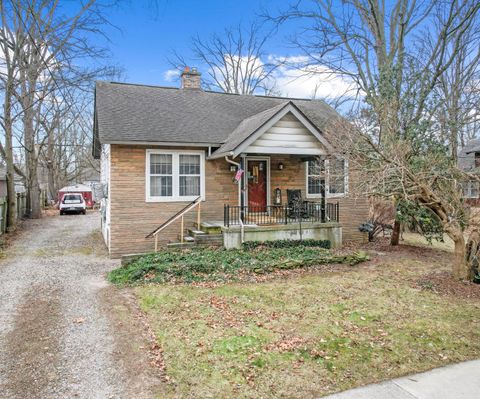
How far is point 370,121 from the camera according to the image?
11.4m

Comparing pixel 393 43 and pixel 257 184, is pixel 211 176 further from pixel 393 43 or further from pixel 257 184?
pixel 393 43

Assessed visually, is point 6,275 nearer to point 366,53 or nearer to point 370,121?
point 370,121

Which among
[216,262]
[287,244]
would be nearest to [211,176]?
[287,244]

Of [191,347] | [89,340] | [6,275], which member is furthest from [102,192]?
[191,347]

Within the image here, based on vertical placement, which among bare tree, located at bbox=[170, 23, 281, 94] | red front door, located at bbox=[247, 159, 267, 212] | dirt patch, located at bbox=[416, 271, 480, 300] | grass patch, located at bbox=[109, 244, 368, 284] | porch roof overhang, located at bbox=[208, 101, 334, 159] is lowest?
dirt patch, located at bbox=[416, 271, 480, 300]

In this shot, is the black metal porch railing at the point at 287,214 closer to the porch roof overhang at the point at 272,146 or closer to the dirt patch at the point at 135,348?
the porch roof overhang at the point at 272,146

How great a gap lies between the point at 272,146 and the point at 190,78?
677 cm

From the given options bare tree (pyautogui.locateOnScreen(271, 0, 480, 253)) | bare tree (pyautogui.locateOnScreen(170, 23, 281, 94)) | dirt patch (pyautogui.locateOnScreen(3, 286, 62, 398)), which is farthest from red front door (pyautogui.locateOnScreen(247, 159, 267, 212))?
bare tree (pyautogui.locateOnScreen(170, 23, 281, 94))

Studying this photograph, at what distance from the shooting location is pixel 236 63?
3303cm

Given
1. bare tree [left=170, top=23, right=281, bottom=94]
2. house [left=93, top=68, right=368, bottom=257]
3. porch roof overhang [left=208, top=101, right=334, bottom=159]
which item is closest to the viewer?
porch roof overhang [left=208, top=101, right=334, bottom=159]

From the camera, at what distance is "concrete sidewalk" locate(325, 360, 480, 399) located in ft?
12.6

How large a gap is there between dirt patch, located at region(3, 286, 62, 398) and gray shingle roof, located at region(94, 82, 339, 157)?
579cm

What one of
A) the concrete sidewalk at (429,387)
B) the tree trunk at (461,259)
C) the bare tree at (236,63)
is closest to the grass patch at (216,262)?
the tree trunk at (461,259)

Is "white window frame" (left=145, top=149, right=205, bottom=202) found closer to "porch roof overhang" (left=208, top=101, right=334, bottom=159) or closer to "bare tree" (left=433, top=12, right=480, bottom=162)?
"porch roof overhang" (left=208, top=101, right=334, bottom=159)
